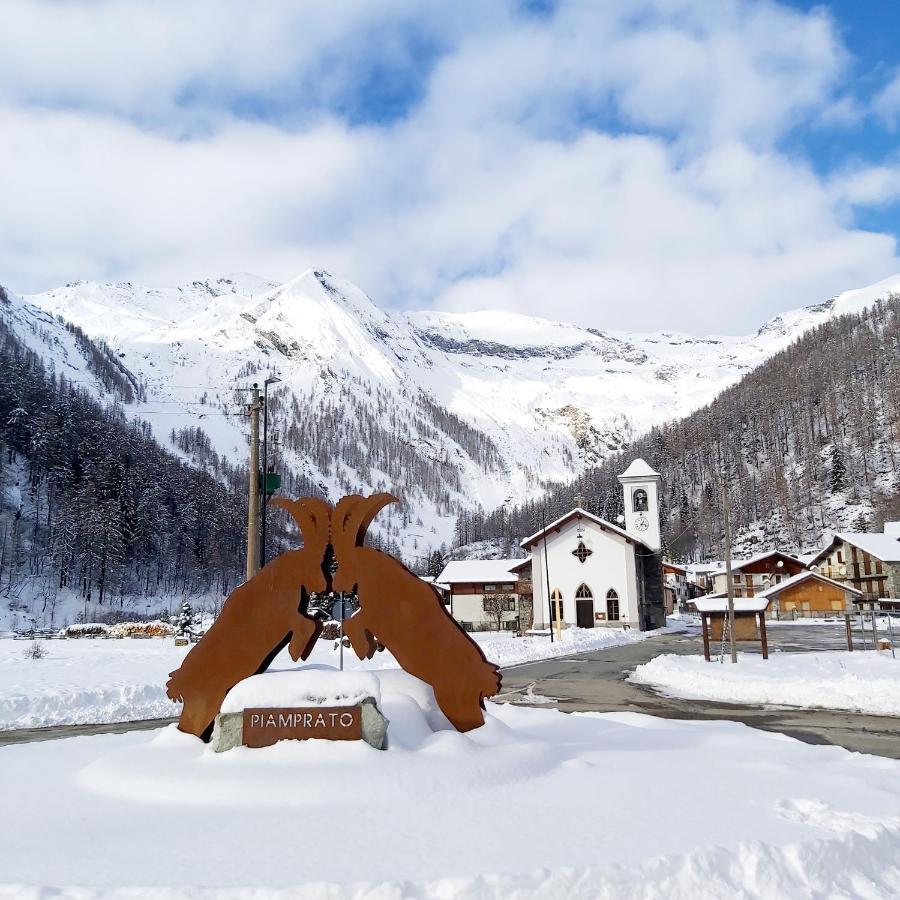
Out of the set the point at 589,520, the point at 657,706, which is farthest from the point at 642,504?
the point at 657,706

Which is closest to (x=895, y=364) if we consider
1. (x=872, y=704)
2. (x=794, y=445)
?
(x=794, y=445)

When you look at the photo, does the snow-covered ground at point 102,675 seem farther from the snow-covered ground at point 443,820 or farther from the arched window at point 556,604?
the arched window at point 556,604

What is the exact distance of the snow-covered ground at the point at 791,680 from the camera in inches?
707

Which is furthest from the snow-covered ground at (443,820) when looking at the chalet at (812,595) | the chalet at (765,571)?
the chalet at (765,571)

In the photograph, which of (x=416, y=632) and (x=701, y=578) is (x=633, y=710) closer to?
(x=416, y=632)

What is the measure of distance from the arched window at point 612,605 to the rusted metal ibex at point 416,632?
44.7m

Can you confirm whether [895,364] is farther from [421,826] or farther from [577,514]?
[421,826]

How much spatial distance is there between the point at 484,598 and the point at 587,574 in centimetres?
976

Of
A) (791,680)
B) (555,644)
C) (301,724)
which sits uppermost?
(301,724)

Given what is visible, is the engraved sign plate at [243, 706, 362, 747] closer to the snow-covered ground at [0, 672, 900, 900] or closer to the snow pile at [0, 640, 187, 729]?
the snow-covered ground at [0, 672, 900, 900]

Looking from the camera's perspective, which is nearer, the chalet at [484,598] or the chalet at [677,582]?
the chalet at [484,598]

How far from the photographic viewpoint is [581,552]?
176 feet

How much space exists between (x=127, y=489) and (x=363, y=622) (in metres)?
85.5

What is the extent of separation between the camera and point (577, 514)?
53875mm
